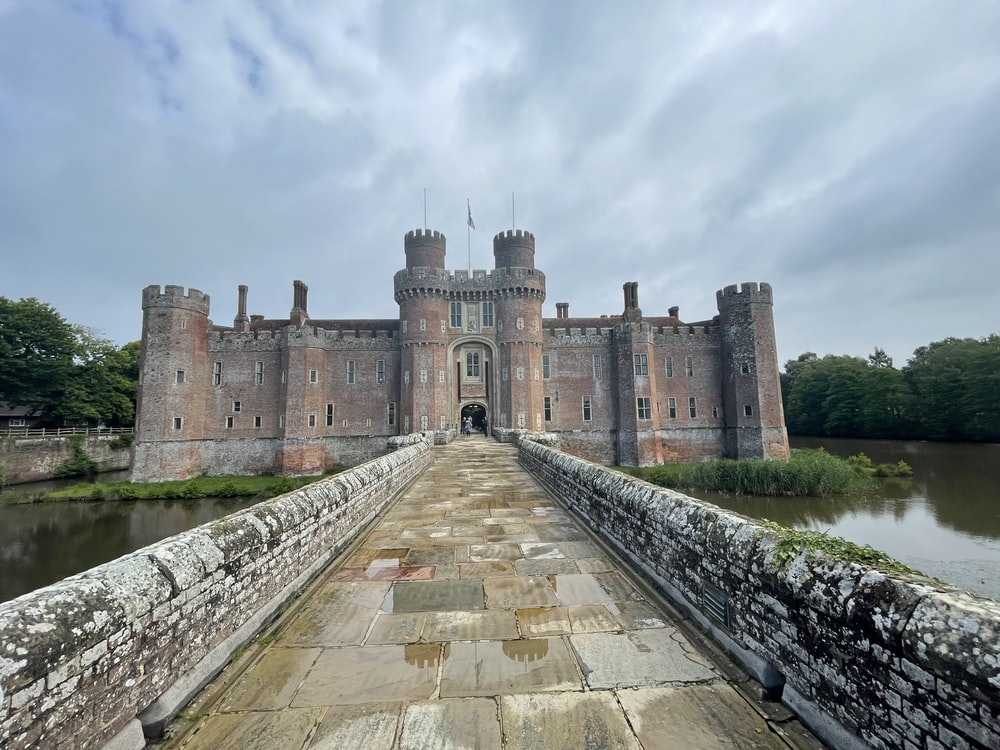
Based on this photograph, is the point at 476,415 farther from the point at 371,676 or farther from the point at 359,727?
the point at 359,727

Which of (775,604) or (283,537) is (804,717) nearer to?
(775,604)

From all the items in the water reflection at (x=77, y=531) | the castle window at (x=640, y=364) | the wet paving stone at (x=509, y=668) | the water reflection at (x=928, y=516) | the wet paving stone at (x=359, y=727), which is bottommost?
the water reflection at (x=77, y=531)

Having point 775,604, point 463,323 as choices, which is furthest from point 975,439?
point 775,604

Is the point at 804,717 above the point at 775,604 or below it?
below

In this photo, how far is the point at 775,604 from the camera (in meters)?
3.27

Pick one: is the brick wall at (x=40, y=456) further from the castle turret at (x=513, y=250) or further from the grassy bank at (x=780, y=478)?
the grassy bank at (x=780, y=478)

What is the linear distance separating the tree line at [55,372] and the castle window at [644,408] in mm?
41404

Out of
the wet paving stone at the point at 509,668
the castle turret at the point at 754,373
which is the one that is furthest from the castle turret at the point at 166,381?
the castle turret at the point at 754,373

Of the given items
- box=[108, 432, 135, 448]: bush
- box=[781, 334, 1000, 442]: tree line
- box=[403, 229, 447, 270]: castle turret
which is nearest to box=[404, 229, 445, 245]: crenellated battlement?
box=[403, 229, 447, 270]: castle turret

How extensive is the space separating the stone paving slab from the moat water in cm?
1391

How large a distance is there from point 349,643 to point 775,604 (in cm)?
337

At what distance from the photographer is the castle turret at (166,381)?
106 ft

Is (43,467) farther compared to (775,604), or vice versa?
(43,467)

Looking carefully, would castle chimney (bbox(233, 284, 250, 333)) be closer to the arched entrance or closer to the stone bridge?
the arched entrance
